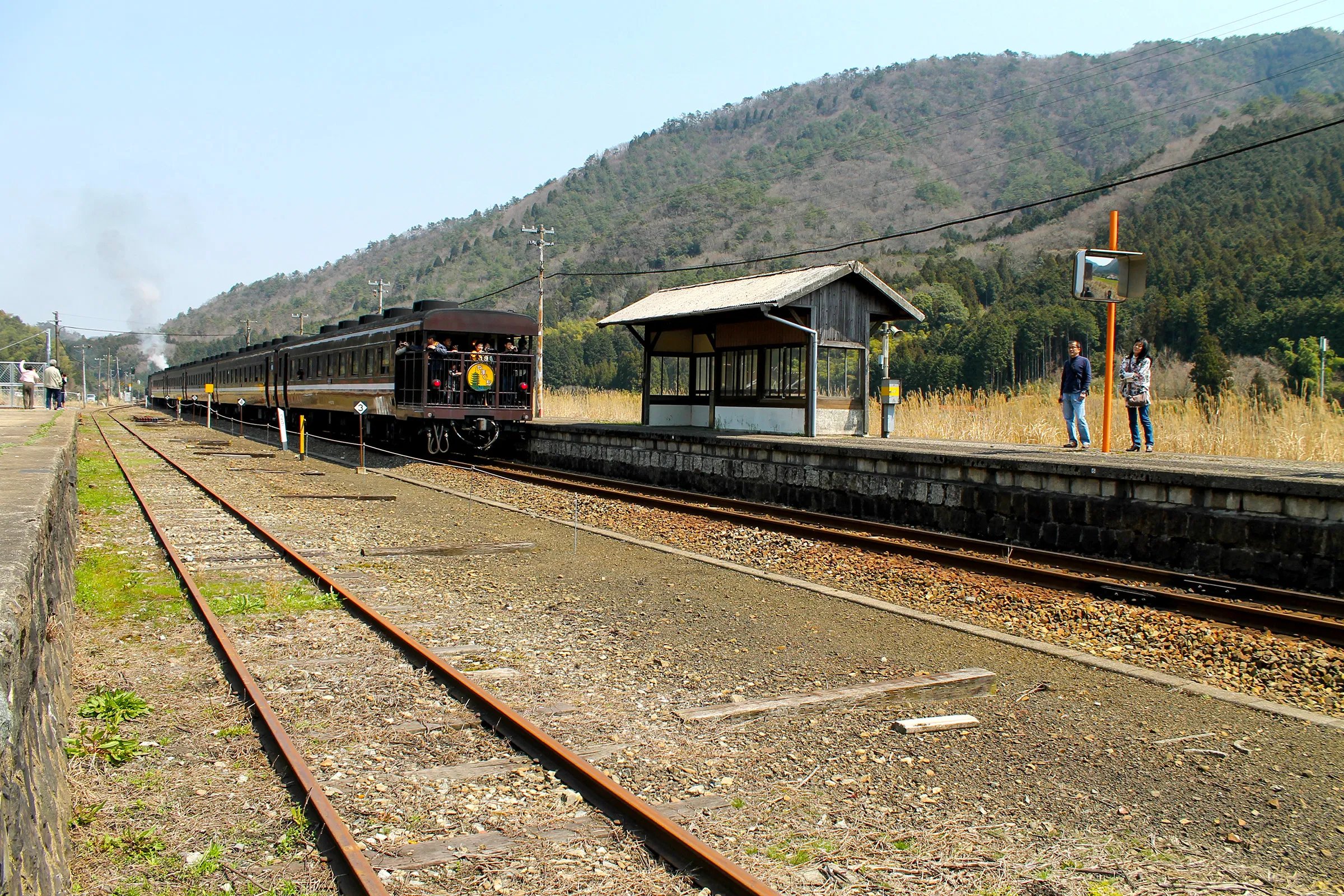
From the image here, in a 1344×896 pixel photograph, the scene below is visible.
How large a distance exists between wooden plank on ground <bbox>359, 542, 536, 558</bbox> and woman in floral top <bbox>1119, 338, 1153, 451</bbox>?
28.5 ft

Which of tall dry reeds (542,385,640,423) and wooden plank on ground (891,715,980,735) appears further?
tall dry reeds (542,385,640,423)

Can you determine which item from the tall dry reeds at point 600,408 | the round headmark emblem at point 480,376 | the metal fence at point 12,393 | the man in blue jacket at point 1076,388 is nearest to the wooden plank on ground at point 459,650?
the man in blue jacket at point 1076,388

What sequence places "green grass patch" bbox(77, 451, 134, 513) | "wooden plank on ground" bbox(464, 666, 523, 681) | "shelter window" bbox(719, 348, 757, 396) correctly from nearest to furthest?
"wooden plank on ground" bbox(464, 666, 523, 681) → "green grass patch" bbox(77, 451, 134, 513) → "shelter window" bbox(719, 348, 757, 396)

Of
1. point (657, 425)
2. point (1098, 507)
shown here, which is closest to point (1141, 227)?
point (657, 425)

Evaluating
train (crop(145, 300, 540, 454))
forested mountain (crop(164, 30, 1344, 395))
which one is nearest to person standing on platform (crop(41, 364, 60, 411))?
train (crop(145, 300, 540, 454))

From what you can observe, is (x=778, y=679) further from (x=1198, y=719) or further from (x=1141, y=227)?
(x=1141, y=227)

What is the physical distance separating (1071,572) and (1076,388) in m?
5.75

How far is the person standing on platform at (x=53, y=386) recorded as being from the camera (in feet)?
103

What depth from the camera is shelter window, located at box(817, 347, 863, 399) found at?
18.5 metres

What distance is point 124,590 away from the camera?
851cm

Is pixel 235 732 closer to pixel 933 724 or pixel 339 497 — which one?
pixel 933 724

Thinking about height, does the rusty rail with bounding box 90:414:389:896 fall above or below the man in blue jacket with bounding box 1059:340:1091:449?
below

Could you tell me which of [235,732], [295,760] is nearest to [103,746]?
[235,732]

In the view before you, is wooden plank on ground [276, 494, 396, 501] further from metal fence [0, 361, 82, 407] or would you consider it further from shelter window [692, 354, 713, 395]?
metal fence [0, 361, 82, 407]
